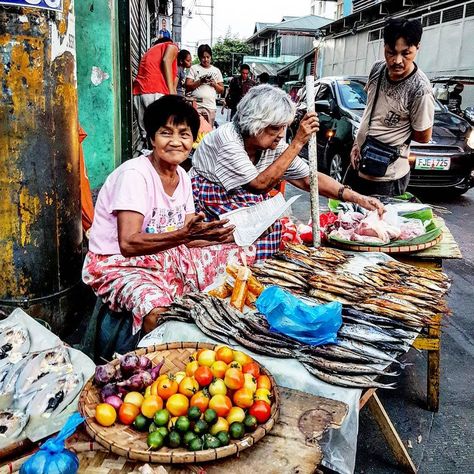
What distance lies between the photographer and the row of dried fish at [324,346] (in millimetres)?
1928

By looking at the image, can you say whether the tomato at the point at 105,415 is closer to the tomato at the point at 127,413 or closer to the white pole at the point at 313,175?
the tomato at the point at 127,413

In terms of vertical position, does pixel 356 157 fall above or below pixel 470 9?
below

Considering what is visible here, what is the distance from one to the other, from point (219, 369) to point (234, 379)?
90 mm

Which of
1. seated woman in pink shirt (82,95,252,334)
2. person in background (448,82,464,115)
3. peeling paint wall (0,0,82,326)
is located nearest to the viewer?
seated woman in pink shirt (82,95,252,334)

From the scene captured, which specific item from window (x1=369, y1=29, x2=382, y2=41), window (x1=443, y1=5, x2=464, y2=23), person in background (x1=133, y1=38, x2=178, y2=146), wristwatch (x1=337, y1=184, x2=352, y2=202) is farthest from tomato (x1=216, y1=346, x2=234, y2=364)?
window (x1=369, y1=29, x2=382, y2=41)

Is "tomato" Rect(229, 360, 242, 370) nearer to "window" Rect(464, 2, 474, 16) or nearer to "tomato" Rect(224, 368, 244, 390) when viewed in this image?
"tomato" Rect(224, 368, 244, 390)

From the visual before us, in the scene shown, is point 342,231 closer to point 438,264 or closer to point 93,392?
point 438,264

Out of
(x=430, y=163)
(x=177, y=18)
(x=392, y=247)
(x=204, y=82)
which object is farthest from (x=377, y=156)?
(x=177, y=18)

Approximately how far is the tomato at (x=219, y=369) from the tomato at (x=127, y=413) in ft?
1.00

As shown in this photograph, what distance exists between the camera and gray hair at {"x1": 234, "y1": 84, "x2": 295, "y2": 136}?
304cm

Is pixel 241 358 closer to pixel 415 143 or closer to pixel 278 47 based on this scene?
pixel 415 143

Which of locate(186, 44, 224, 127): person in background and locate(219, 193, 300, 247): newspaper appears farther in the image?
locate(186, 44, 224, 127): person in background

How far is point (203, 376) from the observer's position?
180 centimetres

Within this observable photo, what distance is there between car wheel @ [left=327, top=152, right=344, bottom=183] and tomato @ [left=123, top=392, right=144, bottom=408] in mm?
7304
